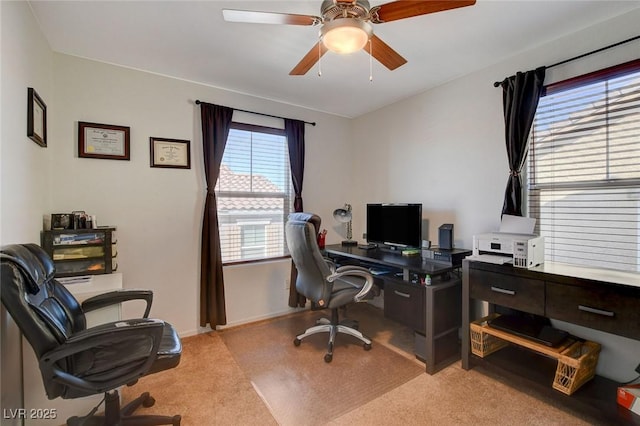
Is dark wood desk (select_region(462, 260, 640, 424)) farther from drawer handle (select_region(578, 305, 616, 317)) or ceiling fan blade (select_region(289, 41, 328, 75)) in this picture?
ceiling fan blade (select_region(289, 41, 328, 75))

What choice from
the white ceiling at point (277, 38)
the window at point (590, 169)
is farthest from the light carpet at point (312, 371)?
the white ceiling at point (277, 38)

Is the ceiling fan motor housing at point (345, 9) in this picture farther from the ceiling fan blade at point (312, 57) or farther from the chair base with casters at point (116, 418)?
the chair base with casters at point (116, 418)

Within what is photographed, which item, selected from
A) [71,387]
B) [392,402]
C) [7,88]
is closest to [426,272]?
[392,402]

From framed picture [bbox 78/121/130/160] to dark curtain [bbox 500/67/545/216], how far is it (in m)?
3.14

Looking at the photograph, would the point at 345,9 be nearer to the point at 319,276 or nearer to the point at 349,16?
the point at 349,16

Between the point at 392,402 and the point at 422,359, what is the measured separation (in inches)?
22.7

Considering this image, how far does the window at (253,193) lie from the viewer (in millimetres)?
2992

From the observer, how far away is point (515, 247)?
188cm

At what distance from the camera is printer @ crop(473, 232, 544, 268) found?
1.85 metres

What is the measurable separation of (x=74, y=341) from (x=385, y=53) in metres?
2.11

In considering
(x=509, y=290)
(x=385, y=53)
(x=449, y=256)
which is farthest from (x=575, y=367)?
(x=385, y=53)

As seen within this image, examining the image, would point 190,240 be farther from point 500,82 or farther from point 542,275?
point 500,82

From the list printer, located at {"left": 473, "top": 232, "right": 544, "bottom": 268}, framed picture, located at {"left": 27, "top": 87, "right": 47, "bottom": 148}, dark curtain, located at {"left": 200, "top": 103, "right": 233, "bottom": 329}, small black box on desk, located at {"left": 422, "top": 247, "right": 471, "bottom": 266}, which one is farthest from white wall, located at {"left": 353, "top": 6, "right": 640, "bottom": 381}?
framed picture, located at {"left": 27, "top": 87, "right": 47, "bottom": 148}

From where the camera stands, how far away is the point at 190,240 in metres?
2.79
